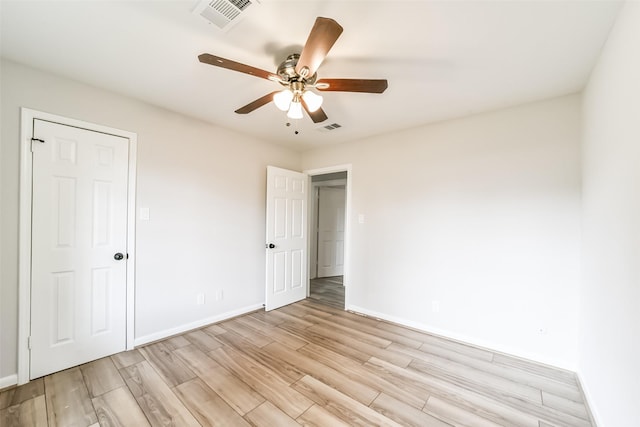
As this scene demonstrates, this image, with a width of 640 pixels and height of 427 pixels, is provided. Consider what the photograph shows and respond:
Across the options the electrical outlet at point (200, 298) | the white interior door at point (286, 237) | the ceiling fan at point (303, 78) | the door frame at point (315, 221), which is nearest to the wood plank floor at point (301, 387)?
the electrical outlet at point (200, 298)

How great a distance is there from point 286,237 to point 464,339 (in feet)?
8.35

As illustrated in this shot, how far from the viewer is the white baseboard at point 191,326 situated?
2511 mm

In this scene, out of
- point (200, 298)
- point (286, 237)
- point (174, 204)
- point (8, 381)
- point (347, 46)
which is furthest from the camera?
point (286, 237)

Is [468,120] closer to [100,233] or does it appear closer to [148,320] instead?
[100,233]

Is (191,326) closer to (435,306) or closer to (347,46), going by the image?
(435,306)

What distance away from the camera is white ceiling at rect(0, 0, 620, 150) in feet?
A: 4.48

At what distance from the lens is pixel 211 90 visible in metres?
2.23

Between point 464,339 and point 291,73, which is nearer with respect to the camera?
point 291,73

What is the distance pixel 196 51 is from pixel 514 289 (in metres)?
3.39

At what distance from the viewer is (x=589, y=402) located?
5.66 ft

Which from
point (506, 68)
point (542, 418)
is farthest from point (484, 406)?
point (506, 68)

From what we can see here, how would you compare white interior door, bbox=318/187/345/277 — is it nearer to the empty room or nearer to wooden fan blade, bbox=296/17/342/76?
the empty room

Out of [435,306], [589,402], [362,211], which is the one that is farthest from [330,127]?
[589,402]

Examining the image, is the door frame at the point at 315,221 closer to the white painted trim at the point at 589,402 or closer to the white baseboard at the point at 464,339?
the white baseboard at the point at 464,339
